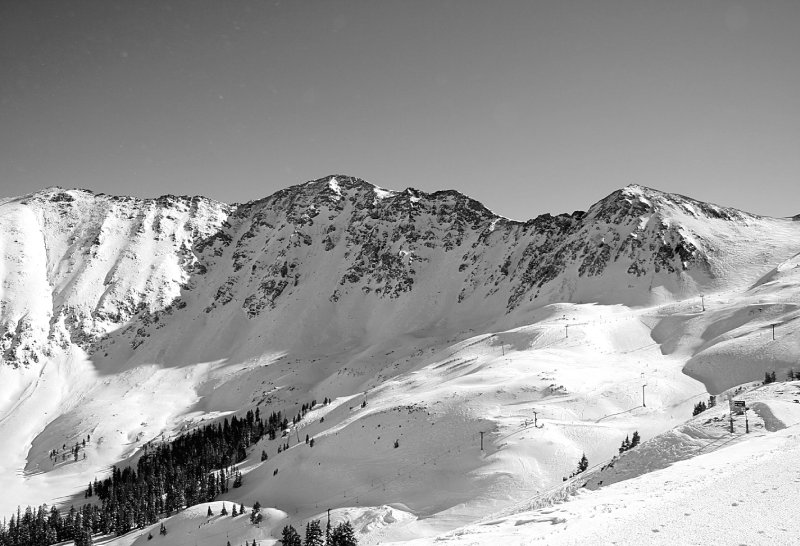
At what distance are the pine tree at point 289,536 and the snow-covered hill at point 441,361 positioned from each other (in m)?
4.53

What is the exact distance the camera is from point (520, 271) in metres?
169

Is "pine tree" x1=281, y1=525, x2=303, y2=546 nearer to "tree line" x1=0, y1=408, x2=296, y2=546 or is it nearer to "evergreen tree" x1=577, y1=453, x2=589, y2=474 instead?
"evergreen tree" x1=577, y1=453, x2=589, y2=474

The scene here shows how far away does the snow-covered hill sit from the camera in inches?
2484

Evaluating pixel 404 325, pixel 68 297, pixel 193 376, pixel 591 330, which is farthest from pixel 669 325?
pixel 68 297

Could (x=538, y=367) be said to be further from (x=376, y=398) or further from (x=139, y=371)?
(x=139, y=371)

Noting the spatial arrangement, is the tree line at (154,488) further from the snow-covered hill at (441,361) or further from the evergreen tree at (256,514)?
the evergreen tree at (256,514)

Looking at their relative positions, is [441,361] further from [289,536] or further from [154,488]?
[289,536]

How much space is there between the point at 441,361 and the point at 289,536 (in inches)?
2491

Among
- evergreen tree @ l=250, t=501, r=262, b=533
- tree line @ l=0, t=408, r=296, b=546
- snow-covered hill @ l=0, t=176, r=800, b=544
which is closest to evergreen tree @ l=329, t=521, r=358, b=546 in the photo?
snow-covered hill @ l=0, t=176, r=800, b=544

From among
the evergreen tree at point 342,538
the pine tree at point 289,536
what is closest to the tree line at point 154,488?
the pine tree at point 289,536

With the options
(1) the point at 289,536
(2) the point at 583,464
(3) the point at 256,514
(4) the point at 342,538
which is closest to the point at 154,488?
(3) the point at 256,514

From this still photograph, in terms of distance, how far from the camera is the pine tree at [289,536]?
49.5m

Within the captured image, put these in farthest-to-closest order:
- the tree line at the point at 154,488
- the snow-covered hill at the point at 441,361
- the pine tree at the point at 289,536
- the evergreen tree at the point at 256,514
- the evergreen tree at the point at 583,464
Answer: the tree line at the point at 154,488 < the snow-covered hill at the point at 441,361 < the evergreen tree at the point at 256,514 < the evergreen tree at the point at 583,464 < the pine tree at the point at 289,536

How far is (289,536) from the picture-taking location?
52.7m
